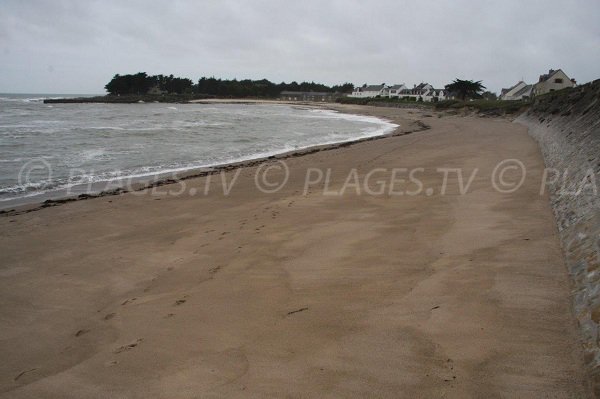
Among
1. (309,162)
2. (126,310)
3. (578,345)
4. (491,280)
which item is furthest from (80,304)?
(309,162)

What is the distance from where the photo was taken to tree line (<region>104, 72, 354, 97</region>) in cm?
13850

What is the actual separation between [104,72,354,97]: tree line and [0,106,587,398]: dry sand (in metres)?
Result: 146

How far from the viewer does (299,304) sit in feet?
14.5

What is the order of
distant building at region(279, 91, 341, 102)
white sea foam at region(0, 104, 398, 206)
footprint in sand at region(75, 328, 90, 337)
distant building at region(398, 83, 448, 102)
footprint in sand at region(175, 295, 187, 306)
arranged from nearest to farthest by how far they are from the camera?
footprint in sand at region(75, 328, 90, 337)
footprint in sand at region(175, 295, 187, 306)
white sea foam at region(0, 104, 398, 206)
distant building at region(398, 83, 448, 102)
distant building at region(279, 91, 341, 102)

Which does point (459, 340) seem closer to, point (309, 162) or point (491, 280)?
point (491, 280)

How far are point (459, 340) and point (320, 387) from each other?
128 centimetres

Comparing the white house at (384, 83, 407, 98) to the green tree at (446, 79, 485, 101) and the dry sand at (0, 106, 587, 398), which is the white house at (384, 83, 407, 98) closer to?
the green tree at (446, 79, 485, 101)

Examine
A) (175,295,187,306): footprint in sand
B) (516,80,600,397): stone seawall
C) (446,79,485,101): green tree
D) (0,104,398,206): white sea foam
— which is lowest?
(175,295,187,306): footprint in sand

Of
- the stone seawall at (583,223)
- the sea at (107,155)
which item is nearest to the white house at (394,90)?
the sea at (107,155)

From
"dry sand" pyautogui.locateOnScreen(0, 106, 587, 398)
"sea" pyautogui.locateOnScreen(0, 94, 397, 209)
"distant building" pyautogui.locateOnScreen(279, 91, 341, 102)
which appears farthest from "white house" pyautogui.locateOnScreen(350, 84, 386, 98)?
"dry sand" pyautogui.locateOnScreen(0, 106, 587, 398)

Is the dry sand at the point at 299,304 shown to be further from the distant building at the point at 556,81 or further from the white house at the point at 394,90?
the white house at the point at 394,90

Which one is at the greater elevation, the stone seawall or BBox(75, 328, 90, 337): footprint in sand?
the stone seawall

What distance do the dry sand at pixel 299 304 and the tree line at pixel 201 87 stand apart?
145970mm

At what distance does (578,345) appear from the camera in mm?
3127
